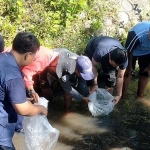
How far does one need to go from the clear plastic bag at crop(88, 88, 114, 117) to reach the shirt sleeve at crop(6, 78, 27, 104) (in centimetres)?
230

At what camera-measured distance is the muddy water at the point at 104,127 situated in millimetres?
4766

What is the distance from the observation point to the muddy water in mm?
4766

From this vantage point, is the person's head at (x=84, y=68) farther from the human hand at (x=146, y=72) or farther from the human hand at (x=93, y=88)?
the human hand at (x=146, y=72)

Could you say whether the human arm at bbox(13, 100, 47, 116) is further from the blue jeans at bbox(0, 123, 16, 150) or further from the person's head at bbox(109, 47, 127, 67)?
the person's head at bbox(109, 47, 127, 67)

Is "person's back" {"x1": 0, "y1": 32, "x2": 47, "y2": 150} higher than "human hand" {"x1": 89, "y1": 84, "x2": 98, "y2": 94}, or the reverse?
"person's back" {"x1": 0, "y1": 32, "x2": 47, "y2": 150}

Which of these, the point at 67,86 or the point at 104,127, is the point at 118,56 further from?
the point at 104,127

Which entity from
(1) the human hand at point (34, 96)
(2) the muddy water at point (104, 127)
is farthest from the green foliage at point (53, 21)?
(1) the human hand at point (34, 96)

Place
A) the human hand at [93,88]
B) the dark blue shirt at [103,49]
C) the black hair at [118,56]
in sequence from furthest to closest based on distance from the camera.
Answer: the human hand at [93,88], the dark blue shirt at [103,49], the black hair at [118,56]

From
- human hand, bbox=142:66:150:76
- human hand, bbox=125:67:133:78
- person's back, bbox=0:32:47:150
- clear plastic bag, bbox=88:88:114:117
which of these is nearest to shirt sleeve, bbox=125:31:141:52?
human hand, bbox=125:67:133:78

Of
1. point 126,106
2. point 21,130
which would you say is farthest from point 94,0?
point 21,130

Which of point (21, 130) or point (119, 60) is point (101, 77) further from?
point (21, 130)

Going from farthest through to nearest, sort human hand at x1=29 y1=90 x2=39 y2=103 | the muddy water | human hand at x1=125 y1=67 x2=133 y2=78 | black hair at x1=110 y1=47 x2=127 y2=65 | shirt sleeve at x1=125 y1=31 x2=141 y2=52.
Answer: human hand at x1=125 y1=67 x2=133 y2=78, shirt sleeve at x1=125 y1=31 x2=141 y2=52, the muddy water, black hair at x1=110 y1=47 x2=127 y2=65, human hand at x1=29 y1=90 x2=39 y2=103

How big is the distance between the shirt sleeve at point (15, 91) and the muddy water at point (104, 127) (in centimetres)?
184

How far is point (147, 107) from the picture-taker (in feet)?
19.4
